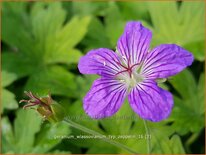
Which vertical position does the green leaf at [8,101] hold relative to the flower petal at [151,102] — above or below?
above

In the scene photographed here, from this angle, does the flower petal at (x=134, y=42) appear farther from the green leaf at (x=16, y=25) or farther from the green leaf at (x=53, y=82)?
the green leaf at (x=16, y=25)

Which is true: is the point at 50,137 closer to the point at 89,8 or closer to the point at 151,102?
the point at 151,102

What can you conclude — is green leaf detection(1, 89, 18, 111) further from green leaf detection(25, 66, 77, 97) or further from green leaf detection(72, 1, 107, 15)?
green leaf detection(72, 1, 107, 15)

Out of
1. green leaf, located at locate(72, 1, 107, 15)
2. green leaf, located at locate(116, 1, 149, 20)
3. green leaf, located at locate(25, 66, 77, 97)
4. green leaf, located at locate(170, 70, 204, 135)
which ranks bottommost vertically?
green leaf, located at locate(170, 70, 204, 135)

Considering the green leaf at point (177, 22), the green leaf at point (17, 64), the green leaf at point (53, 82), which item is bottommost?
the green leaf at point (53, 82)

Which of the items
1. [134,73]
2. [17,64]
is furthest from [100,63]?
[17,64]

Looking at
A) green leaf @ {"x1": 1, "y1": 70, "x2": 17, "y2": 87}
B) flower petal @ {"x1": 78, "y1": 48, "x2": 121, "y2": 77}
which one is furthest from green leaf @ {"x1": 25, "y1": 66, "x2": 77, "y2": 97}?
flower petal @ {"x1": 78, "y1": 48, "x2": 121, "y2": 77}

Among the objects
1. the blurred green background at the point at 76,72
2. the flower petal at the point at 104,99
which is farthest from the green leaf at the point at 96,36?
the flower petal at the point at 104,99

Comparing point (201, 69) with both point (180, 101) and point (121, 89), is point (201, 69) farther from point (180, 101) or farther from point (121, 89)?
point (121, 89)
